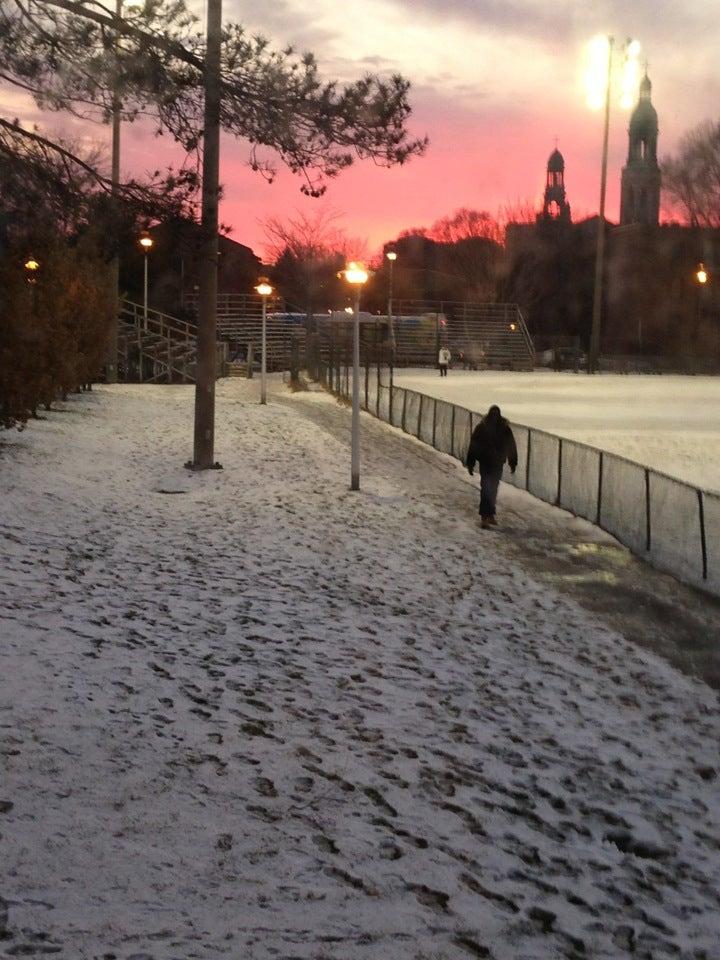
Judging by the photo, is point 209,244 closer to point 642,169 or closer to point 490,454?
point 490,454

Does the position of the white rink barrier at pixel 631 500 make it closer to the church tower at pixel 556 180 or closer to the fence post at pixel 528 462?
the fence post at pixel 528 462

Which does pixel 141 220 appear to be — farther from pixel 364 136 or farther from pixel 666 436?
pixel 666 436

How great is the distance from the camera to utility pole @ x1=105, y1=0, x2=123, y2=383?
13.5 m

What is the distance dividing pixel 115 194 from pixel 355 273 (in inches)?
159

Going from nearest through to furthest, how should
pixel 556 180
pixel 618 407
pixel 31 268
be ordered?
pixel 31 268 < pixel 618 407 < pixel 556 180

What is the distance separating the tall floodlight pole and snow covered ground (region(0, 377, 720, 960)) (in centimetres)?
496

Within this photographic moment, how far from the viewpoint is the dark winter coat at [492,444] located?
15.7 metres

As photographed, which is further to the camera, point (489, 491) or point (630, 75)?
point (630, 75)

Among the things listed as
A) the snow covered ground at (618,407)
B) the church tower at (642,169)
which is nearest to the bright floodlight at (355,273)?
the snow covered ground at (618,407)

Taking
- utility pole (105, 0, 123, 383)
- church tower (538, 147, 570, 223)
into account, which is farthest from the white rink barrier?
church tower (538, 147, 570, 223)

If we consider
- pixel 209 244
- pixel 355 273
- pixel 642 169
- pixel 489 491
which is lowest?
pixel 489 491

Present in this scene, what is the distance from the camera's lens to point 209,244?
16.0 m

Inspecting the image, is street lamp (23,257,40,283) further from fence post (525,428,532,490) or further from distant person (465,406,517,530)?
distant person (465,406,517,530)

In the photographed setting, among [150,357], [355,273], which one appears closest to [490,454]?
[355,273]
